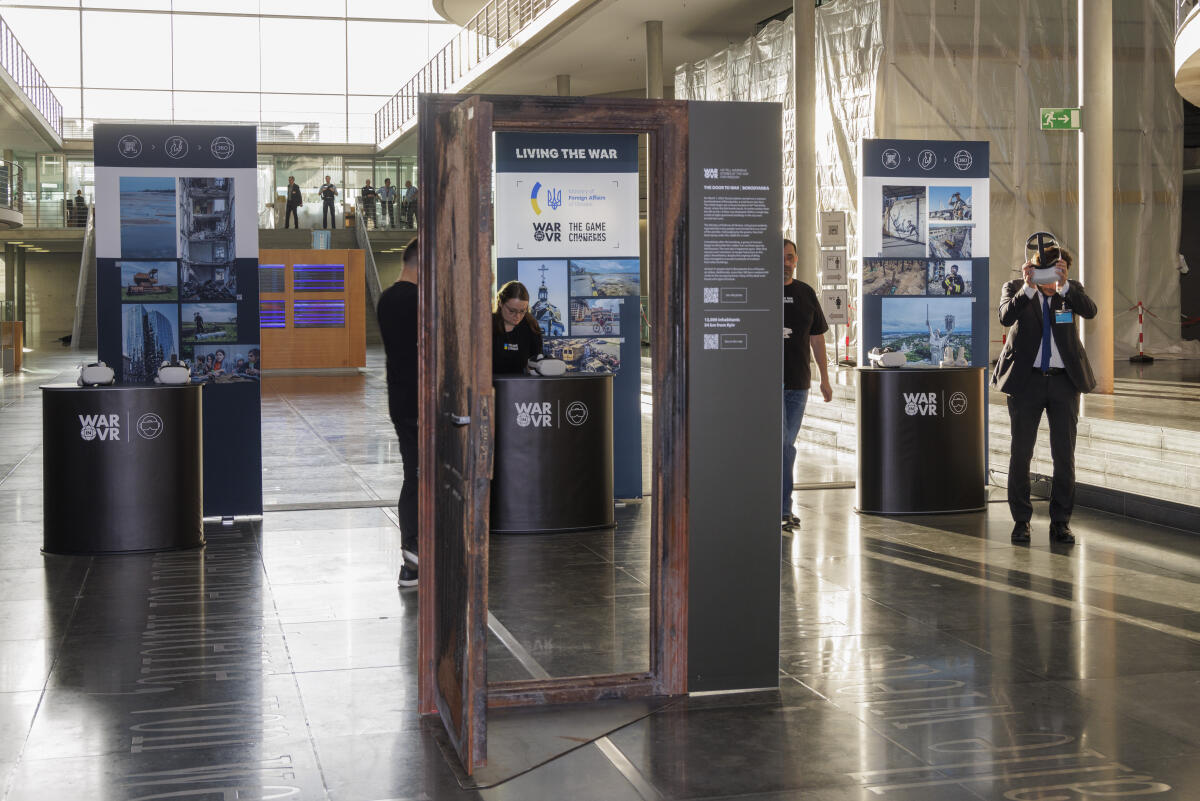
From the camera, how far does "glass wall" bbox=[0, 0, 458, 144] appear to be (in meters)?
39.6

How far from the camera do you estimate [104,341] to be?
7.66m

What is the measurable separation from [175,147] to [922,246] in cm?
510

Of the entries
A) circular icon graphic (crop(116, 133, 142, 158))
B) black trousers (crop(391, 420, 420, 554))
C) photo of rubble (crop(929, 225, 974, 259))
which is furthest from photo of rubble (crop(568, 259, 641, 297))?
circular icon graphic (crop(116, 133, 142, 158))

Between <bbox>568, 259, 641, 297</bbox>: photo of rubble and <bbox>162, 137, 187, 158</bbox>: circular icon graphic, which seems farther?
<bbox>568, 259, 641, 297</bbox>: photo of rubble

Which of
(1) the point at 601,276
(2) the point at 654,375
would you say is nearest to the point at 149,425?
(1) the point at 601,276

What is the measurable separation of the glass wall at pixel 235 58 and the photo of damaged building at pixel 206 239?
111ft

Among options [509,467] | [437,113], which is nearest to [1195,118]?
[509,467]

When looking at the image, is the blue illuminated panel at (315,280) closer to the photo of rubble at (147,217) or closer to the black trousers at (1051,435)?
the photo of rubble at (147,217)

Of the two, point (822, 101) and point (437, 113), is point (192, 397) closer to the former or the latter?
point (437, 113)

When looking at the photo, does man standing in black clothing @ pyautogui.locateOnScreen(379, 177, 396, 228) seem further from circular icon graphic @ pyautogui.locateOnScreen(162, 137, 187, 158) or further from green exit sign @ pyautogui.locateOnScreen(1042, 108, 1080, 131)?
circular icon graphic @ pyautogui.locateOnScreen(162, 137, 187, 158)

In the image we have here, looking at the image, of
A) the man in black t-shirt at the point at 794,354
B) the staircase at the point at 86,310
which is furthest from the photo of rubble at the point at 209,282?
the staircase at the point at 86,310

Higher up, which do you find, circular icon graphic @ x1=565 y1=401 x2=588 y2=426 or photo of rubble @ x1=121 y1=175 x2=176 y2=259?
photo of rubble @ x1=121 y1=175 x2=176 y2=259

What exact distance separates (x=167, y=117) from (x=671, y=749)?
132 feet

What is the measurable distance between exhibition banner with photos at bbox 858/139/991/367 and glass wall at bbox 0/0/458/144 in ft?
109
